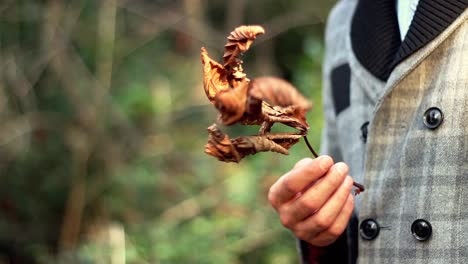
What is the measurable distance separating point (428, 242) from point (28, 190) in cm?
278

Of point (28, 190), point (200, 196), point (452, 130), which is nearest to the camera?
point (452, 130)

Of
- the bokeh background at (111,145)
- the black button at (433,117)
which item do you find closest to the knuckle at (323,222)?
the black button at (433,117)

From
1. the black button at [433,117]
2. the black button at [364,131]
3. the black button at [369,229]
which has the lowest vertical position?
the black button at [369,229]

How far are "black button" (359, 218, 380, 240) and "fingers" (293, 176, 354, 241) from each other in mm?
77

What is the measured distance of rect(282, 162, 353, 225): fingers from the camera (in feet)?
3.99

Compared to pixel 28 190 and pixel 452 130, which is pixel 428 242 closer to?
pixel 452 130

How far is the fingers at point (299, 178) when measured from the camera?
1.20m

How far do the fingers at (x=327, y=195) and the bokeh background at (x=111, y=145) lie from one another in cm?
168

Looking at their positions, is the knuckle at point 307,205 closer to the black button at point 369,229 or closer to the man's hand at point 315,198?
the man's hand at point 315,198

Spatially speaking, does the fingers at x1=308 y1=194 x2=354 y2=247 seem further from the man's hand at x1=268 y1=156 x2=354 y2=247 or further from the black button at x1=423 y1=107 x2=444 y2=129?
the black button at x1=423 y1=107 x2=444 y2=129

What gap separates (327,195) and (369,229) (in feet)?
0.57

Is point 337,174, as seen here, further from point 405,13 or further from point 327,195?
point 405,13

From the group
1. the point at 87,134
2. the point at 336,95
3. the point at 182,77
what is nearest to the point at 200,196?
the point at 87,134

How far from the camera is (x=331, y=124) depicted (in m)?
1.77
